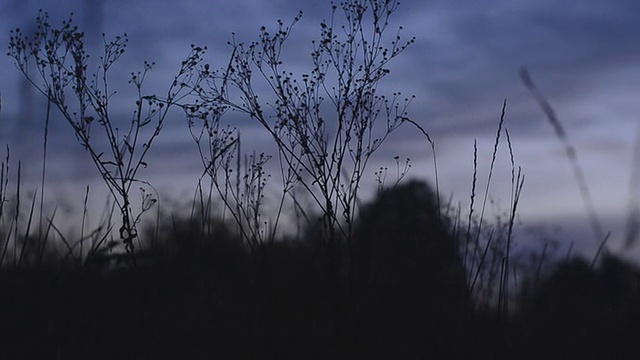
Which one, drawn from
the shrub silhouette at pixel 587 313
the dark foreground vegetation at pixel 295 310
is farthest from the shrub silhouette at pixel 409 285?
the shrub silhouette at pixel 587 313

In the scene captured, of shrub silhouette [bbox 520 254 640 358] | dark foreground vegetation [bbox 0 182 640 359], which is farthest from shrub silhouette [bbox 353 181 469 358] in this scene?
shrub silhouette [bbox 520 254 640 358]

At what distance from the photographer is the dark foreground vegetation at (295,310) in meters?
2.96

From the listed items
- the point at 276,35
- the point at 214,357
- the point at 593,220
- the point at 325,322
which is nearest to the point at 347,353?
the point at 325,322

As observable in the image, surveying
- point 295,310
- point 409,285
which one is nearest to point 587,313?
point 409,285

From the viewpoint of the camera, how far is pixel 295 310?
130 inches

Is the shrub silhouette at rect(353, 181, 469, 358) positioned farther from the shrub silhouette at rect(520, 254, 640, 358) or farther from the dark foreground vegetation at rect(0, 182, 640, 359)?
the shrub silhouette at rect(520, 254, 640, 358)

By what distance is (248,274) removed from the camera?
3.49 m

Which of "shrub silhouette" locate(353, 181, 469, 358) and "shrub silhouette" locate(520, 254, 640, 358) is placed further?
"shrub silhouette" locate(353, 181, 469, 358)

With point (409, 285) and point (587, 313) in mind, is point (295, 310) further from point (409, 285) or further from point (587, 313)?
point (587, 313)

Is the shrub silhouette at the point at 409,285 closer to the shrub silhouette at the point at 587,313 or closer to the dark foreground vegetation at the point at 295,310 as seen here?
the dark foreground vegetation at the point at 295,310

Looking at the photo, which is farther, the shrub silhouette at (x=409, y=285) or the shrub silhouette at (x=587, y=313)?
the shrub silhouette at (x=409, y=285)

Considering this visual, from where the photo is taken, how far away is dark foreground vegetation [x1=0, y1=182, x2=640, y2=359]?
2955 millimetres

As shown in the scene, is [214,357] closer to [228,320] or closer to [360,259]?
[228,320]

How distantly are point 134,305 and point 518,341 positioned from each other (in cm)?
140
